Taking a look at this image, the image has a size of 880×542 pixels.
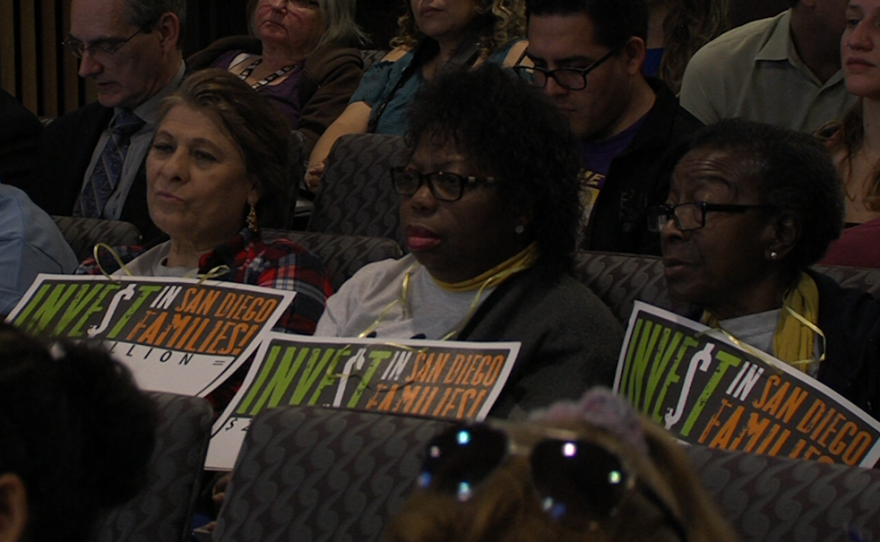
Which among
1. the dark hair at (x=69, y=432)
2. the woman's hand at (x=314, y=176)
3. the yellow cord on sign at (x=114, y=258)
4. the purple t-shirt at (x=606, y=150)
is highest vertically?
the dark hair at (x=69, y=432)

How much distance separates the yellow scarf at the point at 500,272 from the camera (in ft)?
6.53

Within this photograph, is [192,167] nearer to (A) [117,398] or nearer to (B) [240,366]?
(B) [240,366]

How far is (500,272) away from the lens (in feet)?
6.57

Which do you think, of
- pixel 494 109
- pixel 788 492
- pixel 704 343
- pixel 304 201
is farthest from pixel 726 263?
pixel 304 201

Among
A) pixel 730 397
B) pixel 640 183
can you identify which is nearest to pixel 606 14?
pixel 640 183

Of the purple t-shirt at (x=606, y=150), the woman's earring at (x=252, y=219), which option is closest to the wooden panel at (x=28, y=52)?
the woman's earring at (x=252, y=219)

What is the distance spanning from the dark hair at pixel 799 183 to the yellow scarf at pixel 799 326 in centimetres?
7

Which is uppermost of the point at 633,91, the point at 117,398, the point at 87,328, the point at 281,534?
the point at 117,398

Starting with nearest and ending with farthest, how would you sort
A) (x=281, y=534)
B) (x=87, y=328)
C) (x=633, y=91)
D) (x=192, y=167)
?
1. (x=281, y=534)
2. (x=87, y=328)
3. (x=192, y=167)
4. (x=633, y=91)

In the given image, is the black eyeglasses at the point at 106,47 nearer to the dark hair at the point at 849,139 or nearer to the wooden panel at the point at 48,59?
the dark hair at the point at 849,139

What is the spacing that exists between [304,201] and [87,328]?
1092 millimetres

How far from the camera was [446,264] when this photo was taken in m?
2.01

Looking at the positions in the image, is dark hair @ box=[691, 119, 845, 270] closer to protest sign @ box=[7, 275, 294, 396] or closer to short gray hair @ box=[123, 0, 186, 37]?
protest sign @ box=[7, 275, 294, 396]

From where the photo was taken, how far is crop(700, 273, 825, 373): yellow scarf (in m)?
1.73
